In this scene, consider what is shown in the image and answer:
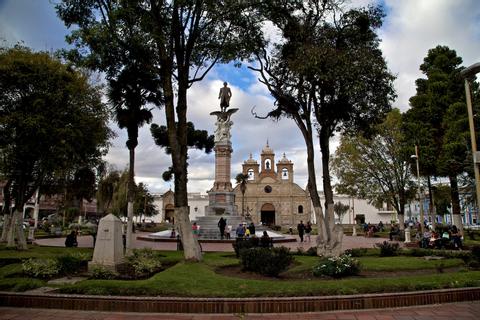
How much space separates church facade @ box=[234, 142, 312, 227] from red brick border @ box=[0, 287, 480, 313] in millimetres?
59648

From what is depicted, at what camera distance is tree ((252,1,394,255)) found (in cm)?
1309

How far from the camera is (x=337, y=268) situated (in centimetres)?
940

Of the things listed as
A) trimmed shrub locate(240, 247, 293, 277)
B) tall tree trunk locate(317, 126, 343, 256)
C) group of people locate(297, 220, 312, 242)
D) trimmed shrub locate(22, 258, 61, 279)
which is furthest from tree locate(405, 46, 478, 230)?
trimmed shrub locate(22, 258, 61, 279)

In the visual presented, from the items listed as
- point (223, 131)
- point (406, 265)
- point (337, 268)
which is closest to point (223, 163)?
point (223, 131)

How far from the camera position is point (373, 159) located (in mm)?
31203

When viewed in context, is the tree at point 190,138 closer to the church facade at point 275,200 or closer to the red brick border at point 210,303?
the red brick border at point 210,303

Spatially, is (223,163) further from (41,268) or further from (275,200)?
(275,200)

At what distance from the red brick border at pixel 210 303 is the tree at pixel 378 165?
2280cm

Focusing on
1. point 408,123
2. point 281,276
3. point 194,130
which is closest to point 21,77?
point 194,130

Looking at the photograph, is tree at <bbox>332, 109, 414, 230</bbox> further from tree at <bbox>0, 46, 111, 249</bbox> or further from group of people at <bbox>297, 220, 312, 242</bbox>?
tree at <bbox>0, 46, 111, 249</bbox>

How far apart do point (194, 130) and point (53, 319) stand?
1971cm

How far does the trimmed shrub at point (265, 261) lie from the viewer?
31.1 ft

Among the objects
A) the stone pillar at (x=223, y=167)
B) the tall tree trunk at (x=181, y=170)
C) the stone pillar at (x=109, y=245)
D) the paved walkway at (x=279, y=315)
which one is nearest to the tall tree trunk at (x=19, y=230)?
the stone pillar at (x=109, y=245)

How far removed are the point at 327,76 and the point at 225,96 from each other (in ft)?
69.1
